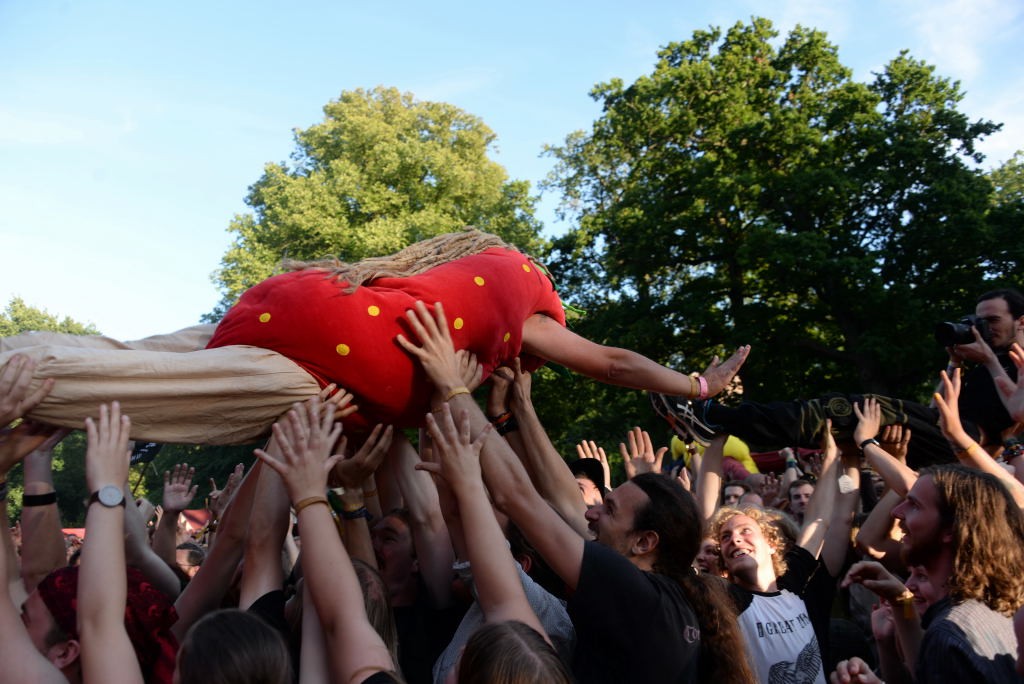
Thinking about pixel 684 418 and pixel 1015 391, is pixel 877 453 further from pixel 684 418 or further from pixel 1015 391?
pixel 684 418

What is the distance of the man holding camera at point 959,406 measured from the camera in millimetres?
4785

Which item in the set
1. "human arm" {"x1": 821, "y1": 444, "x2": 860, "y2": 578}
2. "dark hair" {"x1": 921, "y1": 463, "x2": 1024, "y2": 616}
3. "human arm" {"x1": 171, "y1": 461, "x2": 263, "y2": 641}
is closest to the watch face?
"human arm" {"x1": 171, "y1": 461, "x2": 263, "y2": 641}

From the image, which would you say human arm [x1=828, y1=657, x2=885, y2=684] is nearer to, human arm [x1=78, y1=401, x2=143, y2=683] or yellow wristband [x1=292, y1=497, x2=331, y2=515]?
yellow wristband [x1=292, y1=497, x2=331, y2=515]

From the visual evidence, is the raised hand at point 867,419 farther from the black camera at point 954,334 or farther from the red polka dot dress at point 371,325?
the red polka dot dress at point 371,325

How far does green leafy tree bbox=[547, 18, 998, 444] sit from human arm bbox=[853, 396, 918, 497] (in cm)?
1431

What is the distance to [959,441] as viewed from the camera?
12.6ft

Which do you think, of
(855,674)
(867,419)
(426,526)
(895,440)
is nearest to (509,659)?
(855,674)

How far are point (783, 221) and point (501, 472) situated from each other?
19009 mm

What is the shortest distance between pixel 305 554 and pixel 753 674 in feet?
4.86

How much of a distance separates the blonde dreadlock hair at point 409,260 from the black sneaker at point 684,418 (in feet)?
6.12

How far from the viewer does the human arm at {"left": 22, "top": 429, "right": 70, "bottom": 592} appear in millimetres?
3381

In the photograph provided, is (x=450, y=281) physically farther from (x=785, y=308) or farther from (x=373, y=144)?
(x=373, y=144)

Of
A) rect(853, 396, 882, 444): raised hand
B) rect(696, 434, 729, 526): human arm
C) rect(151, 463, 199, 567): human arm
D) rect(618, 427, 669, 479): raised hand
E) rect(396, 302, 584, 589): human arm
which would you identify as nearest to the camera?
rect(396, 302, 584, 589): human arm

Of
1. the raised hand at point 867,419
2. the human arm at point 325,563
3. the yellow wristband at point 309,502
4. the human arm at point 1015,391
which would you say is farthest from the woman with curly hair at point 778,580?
the yellow wristband at point 309,502
